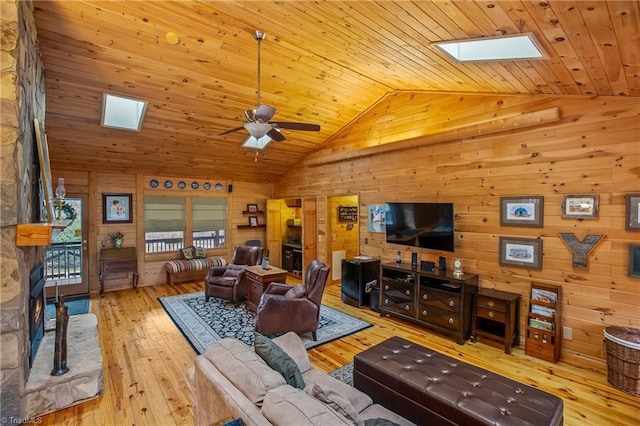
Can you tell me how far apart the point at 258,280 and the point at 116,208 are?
154 inches

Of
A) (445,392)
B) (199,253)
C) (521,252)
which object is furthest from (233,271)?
(521,252)

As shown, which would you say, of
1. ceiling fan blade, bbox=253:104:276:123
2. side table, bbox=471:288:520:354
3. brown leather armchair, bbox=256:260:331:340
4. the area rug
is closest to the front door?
the area rug

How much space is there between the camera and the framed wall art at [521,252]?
151 inches

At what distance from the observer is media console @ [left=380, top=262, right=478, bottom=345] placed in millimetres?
4082

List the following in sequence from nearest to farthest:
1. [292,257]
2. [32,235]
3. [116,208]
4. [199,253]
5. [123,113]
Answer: [32,235] → [123,113] → [116,208] → [199,253] → [292,257]

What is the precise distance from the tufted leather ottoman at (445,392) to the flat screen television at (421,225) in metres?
2.25

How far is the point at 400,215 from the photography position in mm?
5129

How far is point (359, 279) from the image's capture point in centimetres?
548

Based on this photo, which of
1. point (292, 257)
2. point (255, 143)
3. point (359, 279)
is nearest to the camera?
point (359, 279)

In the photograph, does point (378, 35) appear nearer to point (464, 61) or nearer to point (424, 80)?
point (464, 61)

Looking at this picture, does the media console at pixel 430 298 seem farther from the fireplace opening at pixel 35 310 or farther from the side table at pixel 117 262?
the side table at pixel 117 262

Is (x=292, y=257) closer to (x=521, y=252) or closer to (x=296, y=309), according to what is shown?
(x=296, y=309)

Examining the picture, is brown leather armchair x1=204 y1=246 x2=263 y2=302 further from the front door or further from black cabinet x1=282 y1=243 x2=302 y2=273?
the front door

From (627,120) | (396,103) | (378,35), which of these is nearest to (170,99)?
(378,35)
